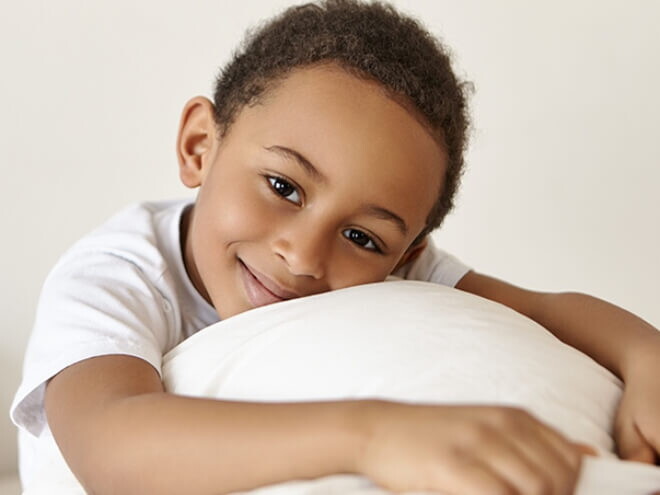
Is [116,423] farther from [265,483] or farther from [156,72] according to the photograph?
[156,72]

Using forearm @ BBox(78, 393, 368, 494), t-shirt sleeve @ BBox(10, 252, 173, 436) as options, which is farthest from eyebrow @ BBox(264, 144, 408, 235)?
forearm @ BBox(78, 393, 368, 494)

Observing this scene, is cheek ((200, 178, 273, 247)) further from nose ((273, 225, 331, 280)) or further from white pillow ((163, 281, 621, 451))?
white pillow ((163, 281, 621, 451))

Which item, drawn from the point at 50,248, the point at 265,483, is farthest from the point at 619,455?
the point at 50,248

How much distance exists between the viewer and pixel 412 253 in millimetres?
1287

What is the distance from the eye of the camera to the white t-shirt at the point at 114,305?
90 centimetres

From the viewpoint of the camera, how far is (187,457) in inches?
26.7

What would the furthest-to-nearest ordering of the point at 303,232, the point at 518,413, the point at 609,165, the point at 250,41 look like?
the point at 609,165 → the point at 250,41 → the point at 303,232 → the point at 518,413

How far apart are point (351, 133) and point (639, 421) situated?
0.41 metres

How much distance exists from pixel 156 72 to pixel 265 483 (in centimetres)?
114

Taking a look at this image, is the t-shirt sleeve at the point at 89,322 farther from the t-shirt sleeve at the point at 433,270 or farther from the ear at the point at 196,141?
the t-shirt sleeve at the point at 433,270

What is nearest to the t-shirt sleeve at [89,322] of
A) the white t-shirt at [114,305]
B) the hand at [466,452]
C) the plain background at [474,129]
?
the white t-shirt at [114,305]

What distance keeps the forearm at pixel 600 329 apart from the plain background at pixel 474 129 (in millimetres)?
685

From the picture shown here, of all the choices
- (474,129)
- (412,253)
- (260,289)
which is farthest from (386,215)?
(474,129)

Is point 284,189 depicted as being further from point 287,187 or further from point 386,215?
point 386,215
